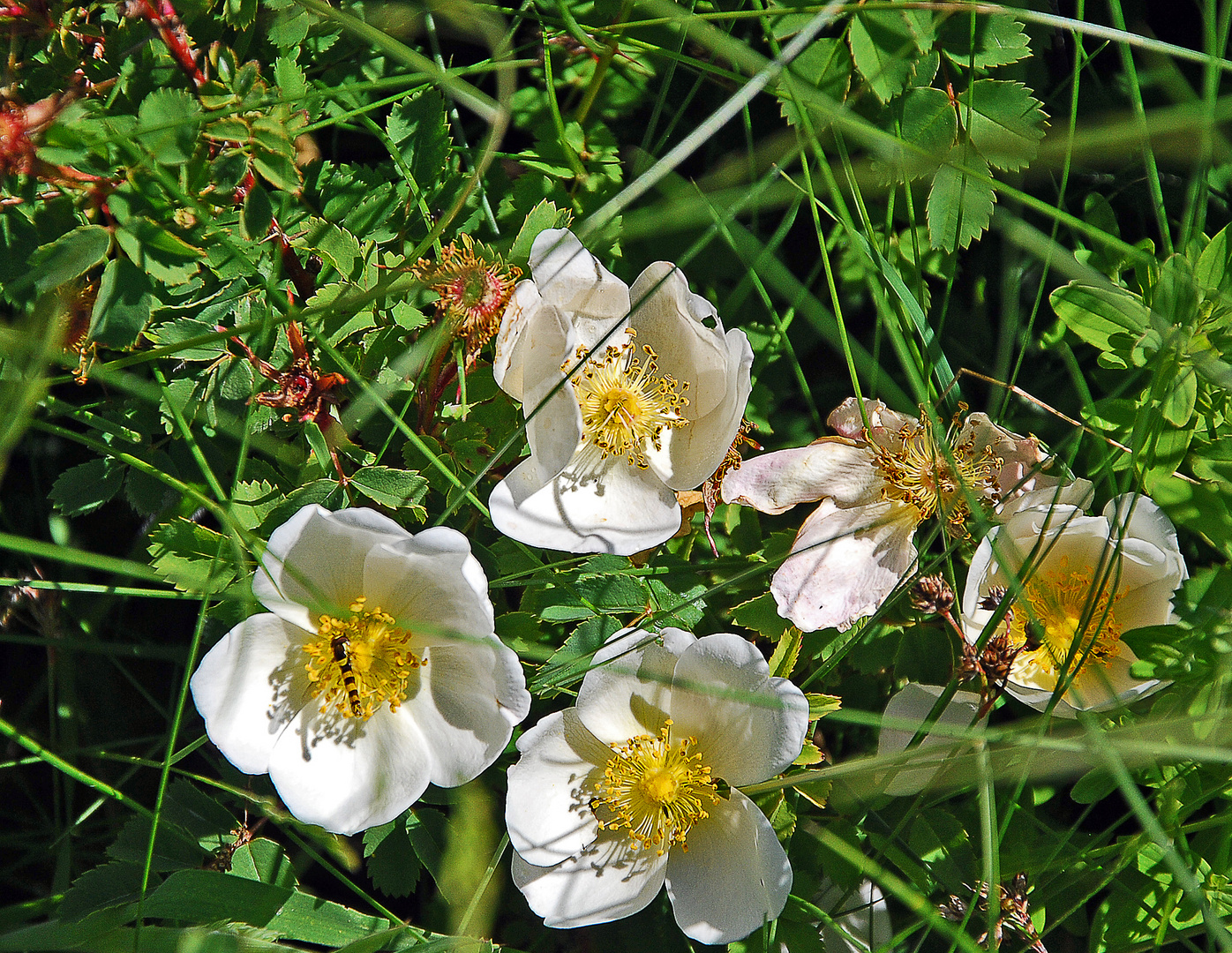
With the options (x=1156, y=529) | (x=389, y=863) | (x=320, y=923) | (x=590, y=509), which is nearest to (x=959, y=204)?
(x=1156, y=529)

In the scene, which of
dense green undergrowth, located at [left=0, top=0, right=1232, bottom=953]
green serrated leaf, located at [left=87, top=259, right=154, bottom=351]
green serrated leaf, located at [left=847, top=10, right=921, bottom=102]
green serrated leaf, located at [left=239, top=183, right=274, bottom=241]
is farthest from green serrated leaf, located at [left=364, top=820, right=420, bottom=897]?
green serrated leaf, located at [left=847, top=10, right=921, bottom=102]

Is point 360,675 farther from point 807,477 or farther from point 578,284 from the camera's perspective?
point 807,477

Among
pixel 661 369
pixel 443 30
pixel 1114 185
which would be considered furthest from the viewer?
pixel 1114 185

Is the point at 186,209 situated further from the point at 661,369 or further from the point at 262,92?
the point at 661,369

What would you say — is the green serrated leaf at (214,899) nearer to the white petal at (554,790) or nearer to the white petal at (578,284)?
the white petal at (554,790)

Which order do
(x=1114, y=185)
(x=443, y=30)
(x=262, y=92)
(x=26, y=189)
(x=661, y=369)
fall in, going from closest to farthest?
(x=26, y=189) < (x=262, y=92) < (x=661, y=369) < (x=443, y=30) < (x=1114, y=185)

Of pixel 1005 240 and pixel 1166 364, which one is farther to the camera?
pixel 1005 240

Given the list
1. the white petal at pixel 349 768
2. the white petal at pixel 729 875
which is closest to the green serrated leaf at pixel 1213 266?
the white petal at pixel 729 875

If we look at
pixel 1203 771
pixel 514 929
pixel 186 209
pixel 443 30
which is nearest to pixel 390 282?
pixel 186 209
